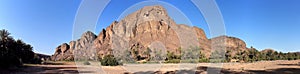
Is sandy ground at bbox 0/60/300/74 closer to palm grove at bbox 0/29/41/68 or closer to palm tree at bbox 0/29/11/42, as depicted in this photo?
palm grove at bbox 0/29/41/68

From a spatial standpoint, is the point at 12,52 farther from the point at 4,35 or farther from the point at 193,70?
the point at 193,70

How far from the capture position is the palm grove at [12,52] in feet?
79.5

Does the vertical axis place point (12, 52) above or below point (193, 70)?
above

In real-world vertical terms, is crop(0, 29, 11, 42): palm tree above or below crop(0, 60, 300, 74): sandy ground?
above

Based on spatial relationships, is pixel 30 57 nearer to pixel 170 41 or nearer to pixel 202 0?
pixel 202 0

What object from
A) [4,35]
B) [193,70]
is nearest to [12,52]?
[4,35]

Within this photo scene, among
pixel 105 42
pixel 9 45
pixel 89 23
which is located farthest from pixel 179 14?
pixel 105 42

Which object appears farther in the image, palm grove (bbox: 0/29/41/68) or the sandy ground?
palm grove (bbox: 0/29/41/68)

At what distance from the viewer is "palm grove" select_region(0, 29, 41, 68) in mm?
24231

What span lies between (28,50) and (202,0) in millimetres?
36922

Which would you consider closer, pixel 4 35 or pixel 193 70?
pixel 193 70

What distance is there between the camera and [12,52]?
101 ft

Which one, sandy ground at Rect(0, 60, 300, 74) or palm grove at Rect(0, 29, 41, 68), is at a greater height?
palm grove at Rect(0, 29, 41, 68)

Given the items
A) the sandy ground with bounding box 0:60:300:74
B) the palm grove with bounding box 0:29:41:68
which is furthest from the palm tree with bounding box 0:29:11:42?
the sandy ground with bounding box 0:60:300:74
